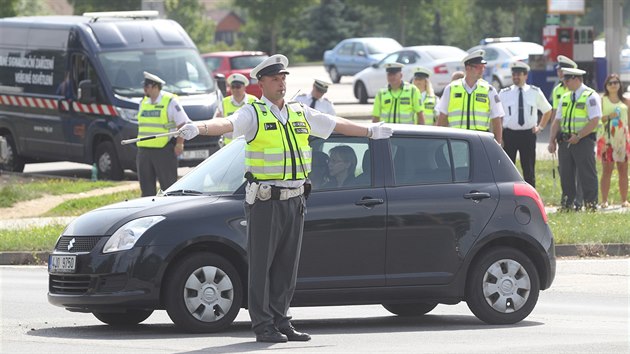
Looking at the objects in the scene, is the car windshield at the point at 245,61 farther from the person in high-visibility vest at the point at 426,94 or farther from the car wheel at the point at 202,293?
the car wheel at the point at 202,293

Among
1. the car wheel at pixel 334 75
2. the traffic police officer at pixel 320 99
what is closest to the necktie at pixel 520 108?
the traffic police officer at pixel 320 99

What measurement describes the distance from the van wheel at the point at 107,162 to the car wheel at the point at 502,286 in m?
13.4

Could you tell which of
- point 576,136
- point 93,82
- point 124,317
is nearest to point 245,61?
point 93,82

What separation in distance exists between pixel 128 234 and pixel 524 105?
8.89m

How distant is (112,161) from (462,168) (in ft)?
43.4

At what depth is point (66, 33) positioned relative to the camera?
24.1m

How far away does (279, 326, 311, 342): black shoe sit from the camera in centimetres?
973

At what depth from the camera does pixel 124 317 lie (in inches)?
430

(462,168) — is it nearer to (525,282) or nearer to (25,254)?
(525,282)

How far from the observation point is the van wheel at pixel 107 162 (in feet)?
76.9

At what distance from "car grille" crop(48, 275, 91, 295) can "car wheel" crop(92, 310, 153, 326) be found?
→ 49cm

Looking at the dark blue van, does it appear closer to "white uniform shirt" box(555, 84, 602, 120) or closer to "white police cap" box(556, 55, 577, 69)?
"white police cap" box(556, 55, 577, 69)

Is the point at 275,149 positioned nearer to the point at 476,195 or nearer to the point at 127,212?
the point at 127,212

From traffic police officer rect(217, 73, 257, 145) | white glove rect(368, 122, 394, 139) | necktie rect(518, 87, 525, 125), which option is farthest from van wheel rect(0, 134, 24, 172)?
white glove rect(368, 122, 394, 139)
